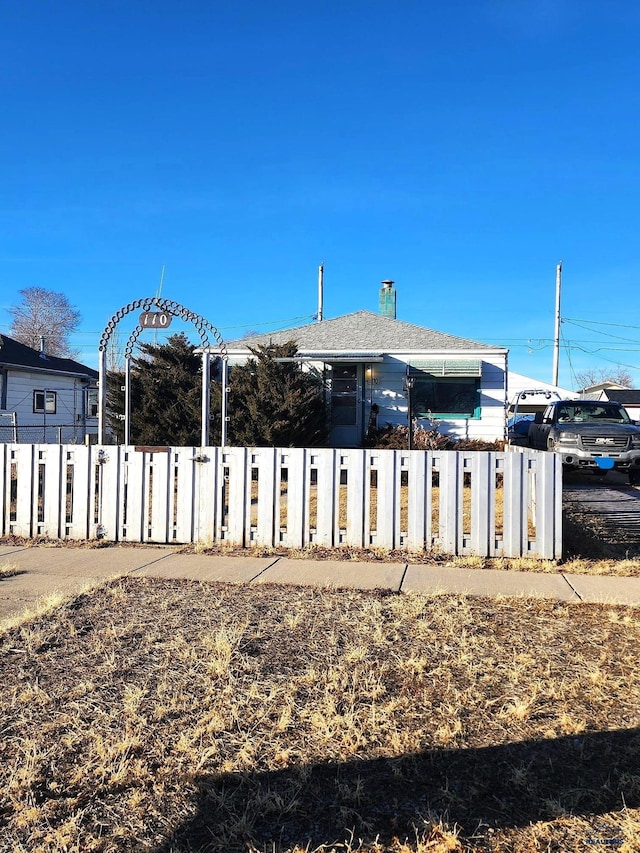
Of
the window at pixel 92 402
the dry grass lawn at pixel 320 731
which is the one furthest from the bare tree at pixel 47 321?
the dry grass lawn at pixel 320 731

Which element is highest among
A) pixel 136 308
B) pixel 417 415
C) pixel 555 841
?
pixel 136 308

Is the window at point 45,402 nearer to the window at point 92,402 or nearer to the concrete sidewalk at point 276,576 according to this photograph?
the window at point 92,402

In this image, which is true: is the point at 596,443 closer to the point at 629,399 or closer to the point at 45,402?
the point at 45,402

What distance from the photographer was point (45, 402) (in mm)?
23594

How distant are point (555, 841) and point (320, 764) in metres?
0.96

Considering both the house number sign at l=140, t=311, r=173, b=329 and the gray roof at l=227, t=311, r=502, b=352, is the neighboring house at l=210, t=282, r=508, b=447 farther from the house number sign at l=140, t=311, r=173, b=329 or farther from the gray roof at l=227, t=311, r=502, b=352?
the house number sign at l=140, t=311, r=173, b=329

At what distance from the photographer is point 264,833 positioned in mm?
2270

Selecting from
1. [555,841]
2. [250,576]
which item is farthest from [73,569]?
[555,841]

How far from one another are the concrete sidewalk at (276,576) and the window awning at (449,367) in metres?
11.1

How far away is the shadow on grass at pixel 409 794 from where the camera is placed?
7.47ft

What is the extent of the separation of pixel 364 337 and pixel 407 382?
7.59 feet

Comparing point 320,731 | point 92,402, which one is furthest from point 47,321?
point 320,731

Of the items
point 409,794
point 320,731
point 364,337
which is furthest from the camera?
point 364,337

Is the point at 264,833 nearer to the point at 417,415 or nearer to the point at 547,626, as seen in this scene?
the point at 547,626
